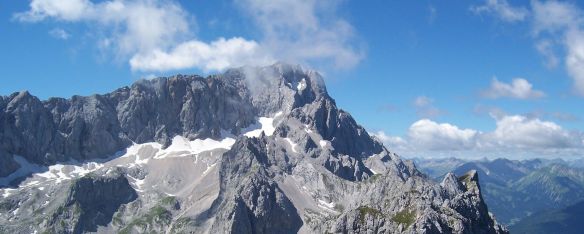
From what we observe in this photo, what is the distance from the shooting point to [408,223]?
16188 cm

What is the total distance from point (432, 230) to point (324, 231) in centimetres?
4766

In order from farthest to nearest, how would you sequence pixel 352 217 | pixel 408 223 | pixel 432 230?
1. pixel 352 217
2. pixel 408 223
3. pixel 432 230

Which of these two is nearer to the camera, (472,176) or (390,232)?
(390,232)

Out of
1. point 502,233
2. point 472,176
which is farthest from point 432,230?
point 472,176

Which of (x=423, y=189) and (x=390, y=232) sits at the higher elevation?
(x=423, y=189)

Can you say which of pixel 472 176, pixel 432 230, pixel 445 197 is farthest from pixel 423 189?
pixel 432 230

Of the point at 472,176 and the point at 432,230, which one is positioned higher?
the point at 472,176

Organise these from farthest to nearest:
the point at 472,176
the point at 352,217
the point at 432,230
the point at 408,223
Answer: the point at 472,176 → the point at 352,217 → the point at 408,223 → the point at 432,230

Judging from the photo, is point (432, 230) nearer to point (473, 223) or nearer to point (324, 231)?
point (473, 223)

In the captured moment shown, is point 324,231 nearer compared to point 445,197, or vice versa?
point 445,197

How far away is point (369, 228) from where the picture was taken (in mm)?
168625

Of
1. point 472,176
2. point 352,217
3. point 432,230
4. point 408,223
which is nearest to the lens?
point 432,230

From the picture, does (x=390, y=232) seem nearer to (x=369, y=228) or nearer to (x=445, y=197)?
(x=369, y=228)

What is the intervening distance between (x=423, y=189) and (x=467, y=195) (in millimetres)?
15075
